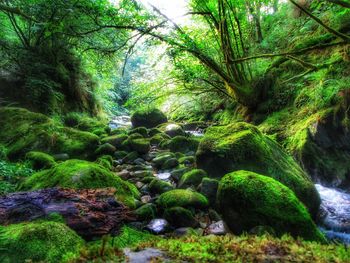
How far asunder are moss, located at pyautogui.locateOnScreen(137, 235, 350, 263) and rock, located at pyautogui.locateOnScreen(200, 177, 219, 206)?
125 inches

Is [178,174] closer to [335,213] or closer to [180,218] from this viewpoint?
[180,218]

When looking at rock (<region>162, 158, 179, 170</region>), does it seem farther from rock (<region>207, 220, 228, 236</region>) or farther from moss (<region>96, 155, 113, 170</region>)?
rock (<region>207, 220, 228, 236</region>)

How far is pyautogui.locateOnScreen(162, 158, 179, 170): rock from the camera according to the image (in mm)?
7152

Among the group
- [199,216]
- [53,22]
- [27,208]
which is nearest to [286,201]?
[199,216]

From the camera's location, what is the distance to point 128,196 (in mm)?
4246

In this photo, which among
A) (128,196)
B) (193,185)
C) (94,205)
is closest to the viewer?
(94,205)

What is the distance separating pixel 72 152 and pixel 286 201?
17.0 feet

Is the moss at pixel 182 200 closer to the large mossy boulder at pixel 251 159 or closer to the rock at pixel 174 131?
the large mossy boulder at pixel 251 159

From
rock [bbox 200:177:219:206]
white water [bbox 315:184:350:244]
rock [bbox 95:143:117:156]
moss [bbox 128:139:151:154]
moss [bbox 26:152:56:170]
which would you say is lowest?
white water [bbox 315:184:350:244]

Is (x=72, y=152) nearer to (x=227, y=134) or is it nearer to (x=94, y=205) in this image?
(x=227, y=134)

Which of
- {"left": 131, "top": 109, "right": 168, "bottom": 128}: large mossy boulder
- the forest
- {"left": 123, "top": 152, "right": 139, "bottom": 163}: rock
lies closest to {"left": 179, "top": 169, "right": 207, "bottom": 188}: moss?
the forest

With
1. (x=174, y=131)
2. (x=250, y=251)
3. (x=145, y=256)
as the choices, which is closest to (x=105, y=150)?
(x=174, y=131)

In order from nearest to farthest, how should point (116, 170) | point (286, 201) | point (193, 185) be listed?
point (286, 201)
point (193, 185)
point (116, 170)

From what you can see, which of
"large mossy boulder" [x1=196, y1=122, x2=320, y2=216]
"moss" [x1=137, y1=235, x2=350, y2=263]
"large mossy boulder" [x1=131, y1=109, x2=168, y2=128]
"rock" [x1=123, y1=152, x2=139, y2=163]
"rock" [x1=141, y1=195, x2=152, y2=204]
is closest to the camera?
"moss" [x1=137, y1=235, x2=350, y2=263]
